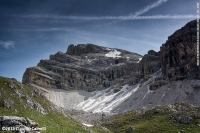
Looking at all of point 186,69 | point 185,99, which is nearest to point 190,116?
point 185,99

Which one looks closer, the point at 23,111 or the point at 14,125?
the point at 14,125

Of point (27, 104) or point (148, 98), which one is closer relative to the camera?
point (27, 104)

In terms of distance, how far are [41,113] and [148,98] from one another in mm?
148987

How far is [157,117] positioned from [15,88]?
46.5m

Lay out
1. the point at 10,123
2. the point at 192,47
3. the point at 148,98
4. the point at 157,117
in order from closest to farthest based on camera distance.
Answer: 1. the point at 10,123
2. the point at 157,117
3. the point at 148,98
4. the point at 192,47

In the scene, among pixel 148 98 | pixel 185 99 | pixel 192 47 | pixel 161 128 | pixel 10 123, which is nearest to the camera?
pixel 10 123

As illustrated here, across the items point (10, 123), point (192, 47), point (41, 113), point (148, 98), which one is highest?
point (192, 47)

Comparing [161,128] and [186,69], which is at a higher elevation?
[186,69]

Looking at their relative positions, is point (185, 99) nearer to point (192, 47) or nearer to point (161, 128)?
point (192, 47)

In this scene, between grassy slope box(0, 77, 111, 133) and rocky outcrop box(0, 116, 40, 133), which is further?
grassy slope box(0, 77, 111, 133)

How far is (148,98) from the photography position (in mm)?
181000

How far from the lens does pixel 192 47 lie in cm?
19512

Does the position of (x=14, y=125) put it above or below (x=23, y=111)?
above

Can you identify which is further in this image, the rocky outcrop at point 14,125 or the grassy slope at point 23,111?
the grassy slope at point 23,111
